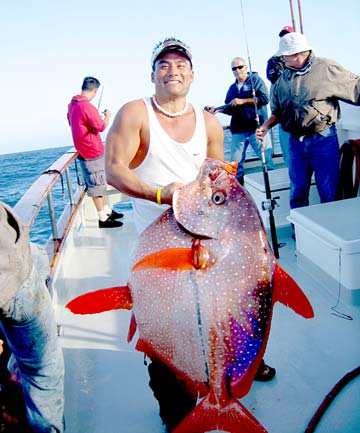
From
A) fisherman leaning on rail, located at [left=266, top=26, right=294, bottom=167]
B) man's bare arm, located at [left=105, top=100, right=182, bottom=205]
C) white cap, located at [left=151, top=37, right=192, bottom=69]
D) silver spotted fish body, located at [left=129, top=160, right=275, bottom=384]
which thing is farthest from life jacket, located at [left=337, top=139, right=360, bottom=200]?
silver spotted fish body, located at [left=129, top=160, right=275, bottom=384]

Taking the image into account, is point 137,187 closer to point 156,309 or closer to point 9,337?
point 156,309

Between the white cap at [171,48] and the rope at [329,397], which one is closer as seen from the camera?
the white cap at [171,48]

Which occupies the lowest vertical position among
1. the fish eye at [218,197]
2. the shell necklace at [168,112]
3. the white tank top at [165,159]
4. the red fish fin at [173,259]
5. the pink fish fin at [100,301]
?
the pink fish fin at [100,301]

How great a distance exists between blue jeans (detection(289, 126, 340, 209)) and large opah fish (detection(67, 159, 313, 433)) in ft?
8.56

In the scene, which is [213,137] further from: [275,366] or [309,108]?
[309,108]

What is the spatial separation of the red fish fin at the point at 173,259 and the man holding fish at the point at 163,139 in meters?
0.45

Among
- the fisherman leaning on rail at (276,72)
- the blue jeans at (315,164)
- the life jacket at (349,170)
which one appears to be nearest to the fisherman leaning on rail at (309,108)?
the blue jeans at (315,164)

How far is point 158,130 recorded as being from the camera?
1.81 meters

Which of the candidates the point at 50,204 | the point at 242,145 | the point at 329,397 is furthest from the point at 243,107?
the point at 329,397

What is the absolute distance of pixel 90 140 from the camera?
17.9ft

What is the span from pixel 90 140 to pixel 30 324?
13.5ft

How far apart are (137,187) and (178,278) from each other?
0.45 m

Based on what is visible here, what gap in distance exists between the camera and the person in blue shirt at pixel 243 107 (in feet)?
19.1

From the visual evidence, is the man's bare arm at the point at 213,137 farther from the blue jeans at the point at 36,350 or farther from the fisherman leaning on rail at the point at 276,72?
the fisherman leaning on rail at the point at 276,72
